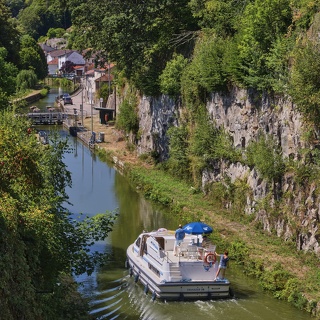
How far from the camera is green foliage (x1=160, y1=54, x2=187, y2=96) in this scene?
128ft

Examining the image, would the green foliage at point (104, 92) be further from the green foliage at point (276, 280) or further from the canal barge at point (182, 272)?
the green foliage at point (276, 280)

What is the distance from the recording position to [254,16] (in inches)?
1222

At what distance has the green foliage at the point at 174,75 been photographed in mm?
39022

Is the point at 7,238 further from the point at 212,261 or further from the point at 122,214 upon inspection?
the point at 122,214

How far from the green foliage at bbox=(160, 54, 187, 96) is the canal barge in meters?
16.0

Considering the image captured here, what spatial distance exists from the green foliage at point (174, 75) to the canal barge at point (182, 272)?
629 inches

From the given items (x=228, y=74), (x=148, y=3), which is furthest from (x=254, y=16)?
(x=148, y=3)

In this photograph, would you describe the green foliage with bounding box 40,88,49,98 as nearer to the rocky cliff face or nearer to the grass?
the grass

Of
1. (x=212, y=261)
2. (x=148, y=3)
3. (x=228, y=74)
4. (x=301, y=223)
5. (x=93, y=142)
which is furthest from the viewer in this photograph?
(x=93, y=142)

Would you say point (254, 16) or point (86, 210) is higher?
point (254, 16)

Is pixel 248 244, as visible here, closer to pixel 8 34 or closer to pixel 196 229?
pixel 196 229

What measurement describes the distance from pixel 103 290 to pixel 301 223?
7265 millimetres

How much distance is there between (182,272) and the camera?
23.0 metres

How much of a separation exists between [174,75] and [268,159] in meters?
12.3
